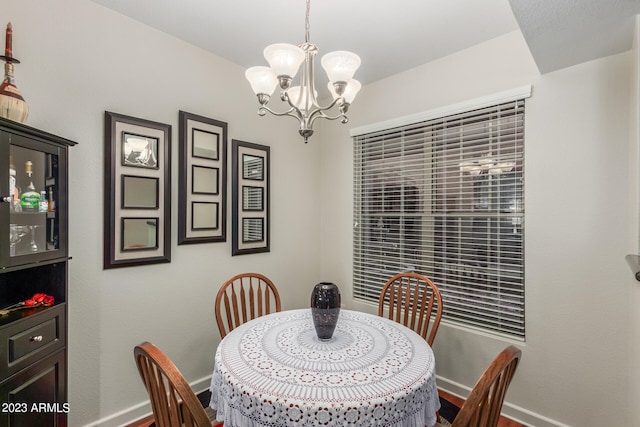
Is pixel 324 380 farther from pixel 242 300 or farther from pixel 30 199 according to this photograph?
pixel 30 199

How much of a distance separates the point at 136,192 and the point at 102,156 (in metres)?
0.29

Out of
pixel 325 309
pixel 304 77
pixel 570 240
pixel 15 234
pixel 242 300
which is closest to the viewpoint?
pixel 15 234

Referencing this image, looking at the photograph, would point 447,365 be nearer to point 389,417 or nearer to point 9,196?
point 389,417

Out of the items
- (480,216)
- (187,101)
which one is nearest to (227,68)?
(187,101)

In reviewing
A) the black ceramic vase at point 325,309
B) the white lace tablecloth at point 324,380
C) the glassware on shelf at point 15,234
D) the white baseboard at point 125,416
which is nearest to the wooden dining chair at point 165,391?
the white lace tablecloth at point 324,380

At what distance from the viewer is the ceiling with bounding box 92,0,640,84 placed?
4.94 feet

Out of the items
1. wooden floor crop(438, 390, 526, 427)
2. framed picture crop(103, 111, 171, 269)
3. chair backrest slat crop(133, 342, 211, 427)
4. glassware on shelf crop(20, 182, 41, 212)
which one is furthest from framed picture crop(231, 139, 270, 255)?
wooden floor crop(438, 390, 526, 427)

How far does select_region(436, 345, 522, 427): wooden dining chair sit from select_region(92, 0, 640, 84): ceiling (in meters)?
1.50

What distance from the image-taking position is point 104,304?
6.43ft

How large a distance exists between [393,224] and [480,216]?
29.8 inches

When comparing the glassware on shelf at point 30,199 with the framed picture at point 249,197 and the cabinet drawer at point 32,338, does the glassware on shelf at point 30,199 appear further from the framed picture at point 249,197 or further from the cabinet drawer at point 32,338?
the framed picture at point 249,197

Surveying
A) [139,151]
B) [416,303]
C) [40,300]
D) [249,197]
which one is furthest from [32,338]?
[416,303]

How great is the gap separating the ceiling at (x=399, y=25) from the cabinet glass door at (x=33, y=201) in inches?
44.3

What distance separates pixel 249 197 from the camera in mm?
2756
